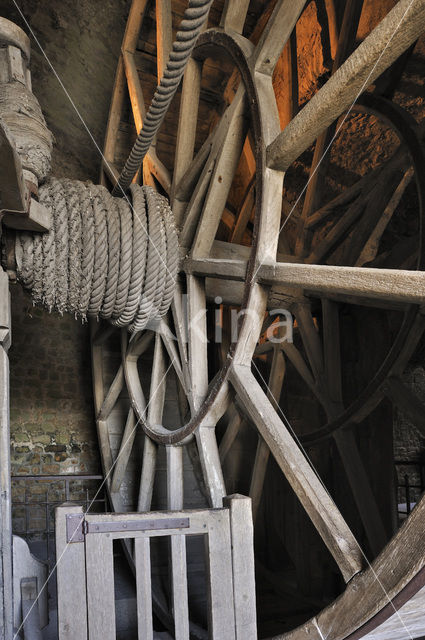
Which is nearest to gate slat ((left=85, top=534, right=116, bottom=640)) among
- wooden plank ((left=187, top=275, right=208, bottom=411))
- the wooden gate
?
the wooden gate

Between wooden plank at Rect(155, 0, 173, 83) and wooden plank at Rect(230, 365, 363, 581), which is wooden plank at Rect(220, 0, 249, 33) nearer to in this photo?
wooden plank at Rect(155, 0, 173, 83)

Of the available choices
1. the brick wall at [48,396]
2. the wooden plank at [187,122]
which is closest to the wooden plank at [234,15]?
the wooden plank at [187,122]

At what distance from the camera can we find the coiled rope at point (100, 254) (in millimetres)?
2791

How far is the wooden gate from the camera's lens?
1.91 meters

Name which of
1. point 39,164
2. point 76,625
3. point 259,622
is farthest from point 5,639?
point 259,622

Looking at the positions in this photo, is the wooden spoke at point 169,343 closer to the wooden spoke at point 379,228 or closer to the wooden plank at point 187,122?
the wooden plank at point 187,122

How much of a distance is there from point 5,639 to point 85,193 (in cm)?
205

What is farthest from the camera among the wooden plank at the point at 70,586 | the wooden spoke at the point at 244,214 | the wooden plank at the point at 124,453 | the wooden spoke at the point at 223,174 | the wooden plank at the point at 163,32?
the wooden spoke at the point at 244,214

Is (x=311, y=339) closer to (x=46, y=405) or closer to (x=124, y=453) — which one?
(x=124, y=453)

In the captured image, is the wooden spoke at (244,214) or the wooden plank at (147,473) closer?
the wooden plank at (147,473)

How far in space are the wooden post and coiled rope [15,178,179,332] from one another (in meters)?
0.22

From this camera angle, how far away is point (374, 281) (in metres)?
1.86

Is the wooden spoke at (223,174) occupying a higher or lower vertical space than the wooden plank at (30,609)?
higher

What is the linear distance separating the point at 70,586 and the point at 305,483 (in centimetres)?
88
